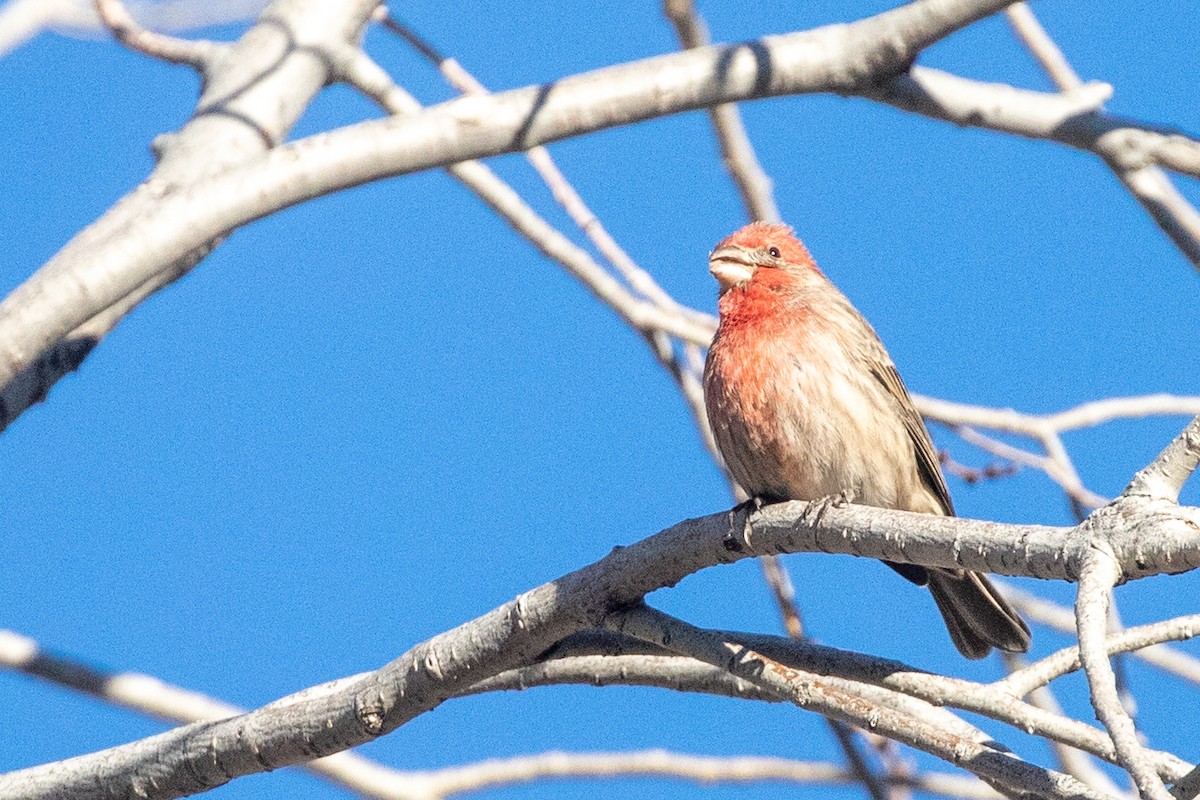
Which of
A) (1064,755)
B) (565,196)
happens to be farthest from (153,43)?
(1064,755)

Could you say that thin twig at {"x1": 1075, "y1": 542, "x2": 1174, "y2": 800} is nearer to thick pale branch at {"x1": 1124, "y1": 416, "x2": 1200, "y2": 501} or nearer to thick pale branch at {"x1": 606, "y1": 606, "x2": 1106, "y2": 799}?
thick pale branch at {"x1": 1124, "y1": 416, "x2": 1200, "y2": 501}

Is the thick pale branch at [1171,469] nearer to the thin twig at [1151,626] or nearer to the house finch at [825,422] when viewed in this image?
the thin twig at [1151,626]

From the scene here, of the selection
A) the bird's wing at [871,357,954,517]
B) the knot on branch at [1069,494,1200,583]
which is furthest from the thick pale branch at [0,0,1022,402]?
the knot on branch at [1069,494,1200,583]

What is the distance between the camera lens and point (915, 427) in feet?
20.4

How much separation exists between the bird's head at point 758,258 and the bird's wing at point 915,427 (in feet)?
1.87

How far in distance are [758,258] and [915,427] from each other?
0.99 m

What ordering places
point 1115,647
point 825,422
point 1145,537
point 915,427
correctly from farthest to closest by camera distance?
point 915,427 → point 825,422 → point 1115,647 → point 1145,537

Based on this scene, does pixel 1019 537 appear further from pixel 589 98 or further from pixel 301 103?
pixel 301 103

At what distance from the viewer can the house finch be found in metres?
5.68

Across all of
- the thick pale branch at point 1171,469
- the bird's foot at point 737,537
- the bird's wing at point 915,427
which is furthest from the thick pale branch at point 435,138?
the thick pale branch at point 1171,469

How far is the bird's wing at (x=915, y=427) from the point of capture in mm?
6172

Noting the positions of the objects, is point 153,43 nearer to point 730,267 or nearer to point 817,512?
point 730,267

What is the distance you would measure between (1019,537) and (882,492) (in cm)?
252

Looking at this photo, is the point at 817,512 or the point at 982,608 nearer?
the point at 817,512
